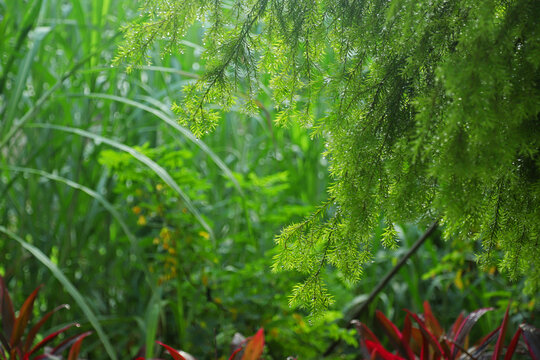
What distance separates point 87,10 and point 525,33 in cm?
227

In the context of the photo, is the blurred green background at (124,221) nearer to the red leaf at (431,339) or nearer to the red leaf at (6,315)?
the red leaf at (6,315)

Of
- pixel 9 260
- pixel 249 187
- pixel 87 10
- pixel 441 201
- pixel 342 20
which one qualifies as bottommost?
pixel 9 260

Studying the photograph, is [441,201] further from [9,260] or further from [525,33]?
[9,260]

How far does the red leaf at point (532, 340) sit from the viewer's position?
1125 mm

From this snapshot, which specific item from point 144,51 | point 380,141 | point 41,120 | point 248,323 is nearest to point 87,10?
point 41,120

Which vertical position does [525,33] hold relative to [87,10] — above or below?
below

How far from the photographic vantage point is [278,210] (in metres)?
2.10

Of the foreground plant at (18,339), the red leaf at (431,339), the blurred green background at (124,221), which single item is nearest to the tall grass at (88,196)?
the blurred green background at (124,221)

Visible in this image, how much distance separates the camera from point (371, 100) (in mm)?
792

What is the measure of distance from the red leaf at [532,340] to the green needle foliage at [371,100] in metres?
0.33

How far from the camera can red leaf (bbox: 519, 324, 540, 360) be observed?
1.12 m

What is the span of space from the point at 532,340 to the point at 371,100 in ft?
Answer: 2.38

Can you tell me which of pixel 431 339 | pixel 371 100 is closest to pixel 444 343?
pixel 431 339

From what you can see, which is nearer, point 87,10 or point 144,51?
point 144,51
